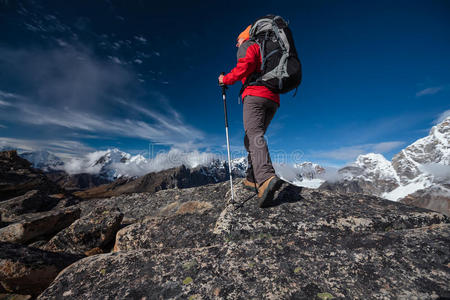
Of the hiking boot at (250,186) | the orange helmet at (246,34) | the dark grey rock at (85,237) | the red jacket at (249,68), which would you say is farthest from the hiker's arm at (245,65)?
the dark grey rock at (85,237)

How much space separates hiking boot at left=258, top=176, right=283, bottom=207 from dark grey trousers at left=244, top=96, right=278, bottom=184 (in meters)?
0.22

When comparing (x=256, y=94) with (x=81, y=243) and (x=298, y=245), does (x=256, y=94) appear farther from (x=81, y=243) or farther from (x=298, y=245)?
(x=81, y=243)

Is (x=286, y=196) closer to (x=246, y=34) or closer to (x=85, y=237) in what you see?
(x=246, y=34)

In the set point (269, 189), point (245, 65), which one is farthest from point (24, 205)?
point (245, 65)

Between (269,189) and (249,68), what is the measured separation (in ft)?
10.5

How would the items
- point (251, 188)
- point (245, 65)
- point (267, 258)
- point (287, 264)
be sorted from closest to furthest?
point (287, 264)
point (267, 258)
point (245, 65)
point (251, 188)

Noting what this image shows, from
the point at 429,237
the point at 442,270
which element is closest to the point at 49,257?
the point at 442,270

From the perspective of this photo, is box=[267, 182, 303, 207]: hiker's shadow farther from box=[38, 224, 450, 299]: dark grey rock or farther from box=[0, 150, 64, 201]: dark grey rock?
box=[0, 150, 64, 201]: dark grey rock

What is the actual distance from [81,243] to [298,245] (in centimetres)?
627

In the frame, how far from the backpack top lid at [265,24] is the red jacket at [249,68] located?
0.43m

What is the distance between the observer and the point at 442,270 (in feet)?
7.49

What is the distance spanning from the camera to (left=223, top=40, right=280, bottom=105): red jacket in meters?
4.98

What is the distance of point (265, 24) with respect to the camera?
529 cm

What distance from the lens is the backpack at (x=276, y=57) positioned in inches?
197
